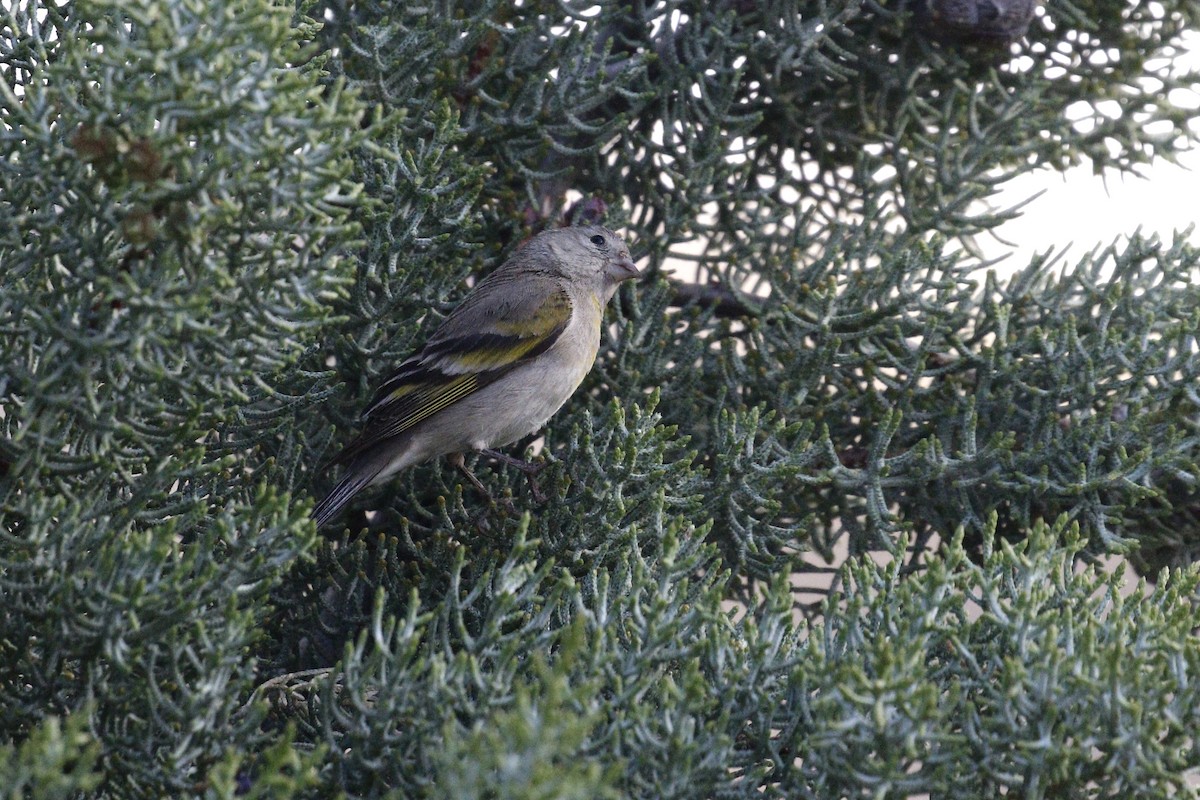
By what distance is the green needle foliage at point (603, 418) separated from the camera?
170cm

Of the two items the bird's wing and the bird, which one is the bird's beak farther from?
the bird's wing

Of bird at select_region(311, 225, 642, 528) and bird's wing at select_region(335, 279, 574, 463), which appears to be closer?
bird at select_region(311, 225, 642, 528)

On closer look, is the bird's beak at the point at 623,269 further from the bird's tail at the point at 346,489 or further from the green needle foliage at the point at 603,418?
the bird's tail at the point at 346,489

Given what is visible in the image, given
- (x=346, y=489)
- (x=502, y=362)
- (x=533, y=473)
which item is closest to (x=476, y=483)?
(x=533, y=473)

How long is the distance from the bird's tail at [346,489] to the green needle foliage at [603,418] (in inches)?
2.9

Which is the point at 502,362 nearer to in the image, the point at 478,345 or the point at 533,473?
the point at 478,345

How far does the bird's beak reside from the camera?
3.14 meters

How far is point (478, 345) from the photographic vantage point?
3527 millimetres

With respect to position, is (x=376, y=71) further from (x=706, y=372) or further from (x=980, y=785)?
(x=980, y=785)

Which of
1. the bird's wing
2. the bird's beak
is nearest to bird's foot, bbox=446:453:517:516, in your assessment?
the bird's wing

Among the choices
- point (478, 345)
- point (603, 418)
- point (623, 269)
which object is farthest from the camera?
point (478, 345)

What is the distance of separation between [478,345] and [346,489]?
35.3 inches

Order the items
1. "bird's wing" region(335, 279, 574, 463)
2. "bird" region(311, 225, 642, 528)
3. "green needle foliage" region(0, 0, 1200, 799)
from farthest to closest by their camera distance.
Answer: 1. "bird's wing" region(335, 279, 574, 463)
2. "bird" region(311, 225, 642, 528)
3. "green needle foliage" region(0, 0, 1200, 799)

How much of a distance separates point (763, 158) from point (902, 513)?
3.58ft
